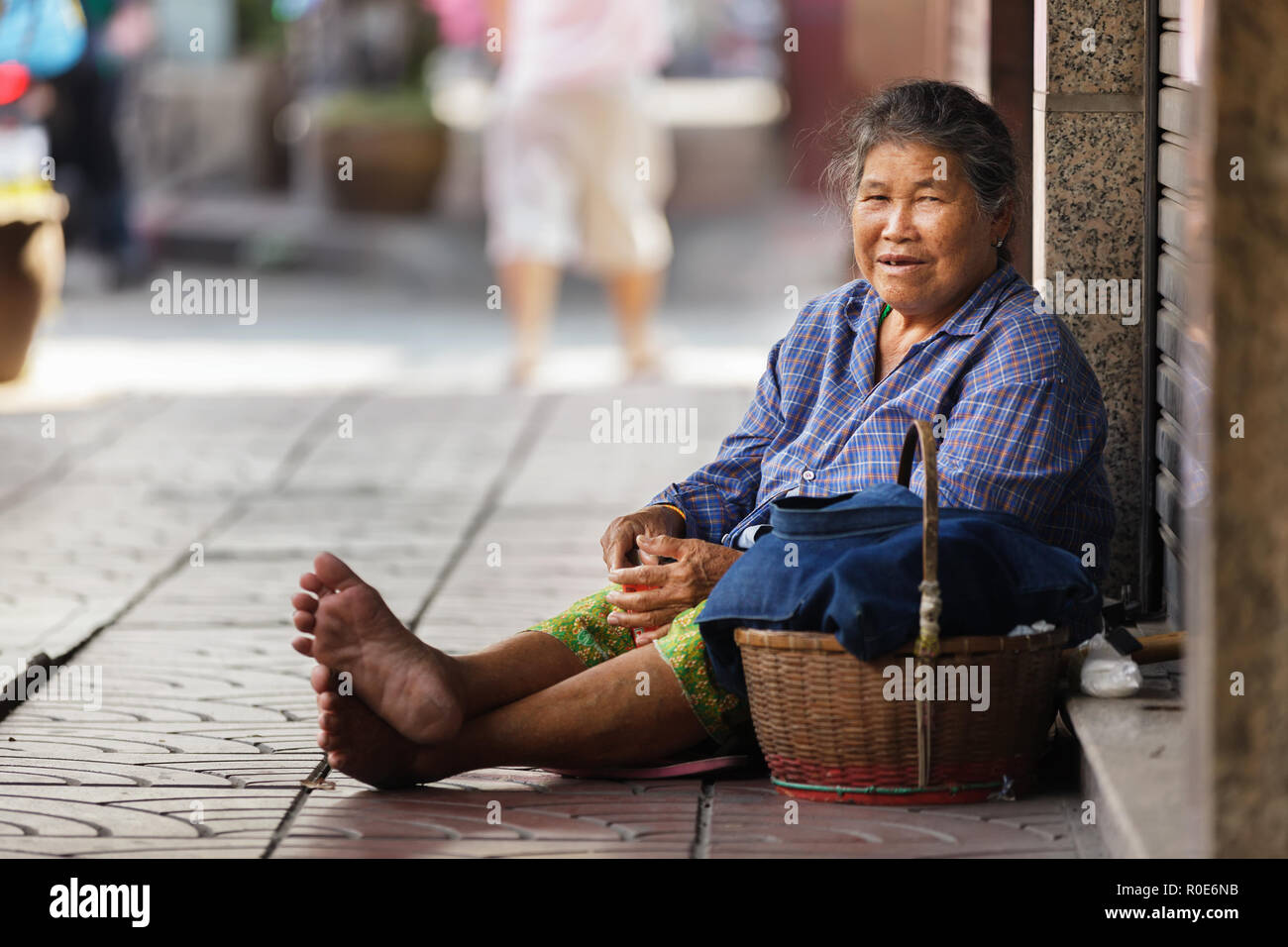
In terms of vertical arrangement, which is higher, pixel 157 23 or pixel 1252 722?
pixel 157 23

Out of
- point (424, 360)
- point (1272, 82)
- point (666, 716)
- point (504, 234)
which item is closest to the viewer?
point (1272, 82)

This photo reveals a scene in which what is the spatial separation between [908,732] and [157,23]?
14295 millimetres

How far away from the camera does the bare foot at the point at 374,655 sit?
3432mm

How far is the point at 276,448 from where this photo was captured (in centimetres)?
784

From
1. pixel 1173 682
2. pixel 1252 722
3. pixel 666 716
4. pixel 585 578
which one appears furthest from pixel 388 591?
pixel 1252 722

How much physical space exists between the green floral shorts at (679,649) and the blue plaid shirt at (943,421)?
272 millimetres

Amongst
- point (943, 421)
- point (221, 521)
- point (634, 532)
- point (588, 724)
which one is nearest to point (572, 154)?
point (221, 521)

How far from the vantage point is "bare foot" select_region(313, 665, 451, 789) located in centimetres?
344

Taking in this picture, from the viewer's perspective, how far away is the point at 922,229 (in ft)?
11.9

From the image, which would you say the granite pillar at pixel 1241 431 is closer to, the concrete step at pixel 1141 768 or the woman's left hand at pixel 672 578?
the concrete step at pixel 1141 768

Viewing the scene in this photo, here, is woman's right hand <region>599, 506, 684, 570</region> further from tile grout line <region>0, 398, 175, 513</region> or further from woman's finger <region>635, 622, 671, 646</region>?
tile grout line <region>0, 398, 175, 513</region>
